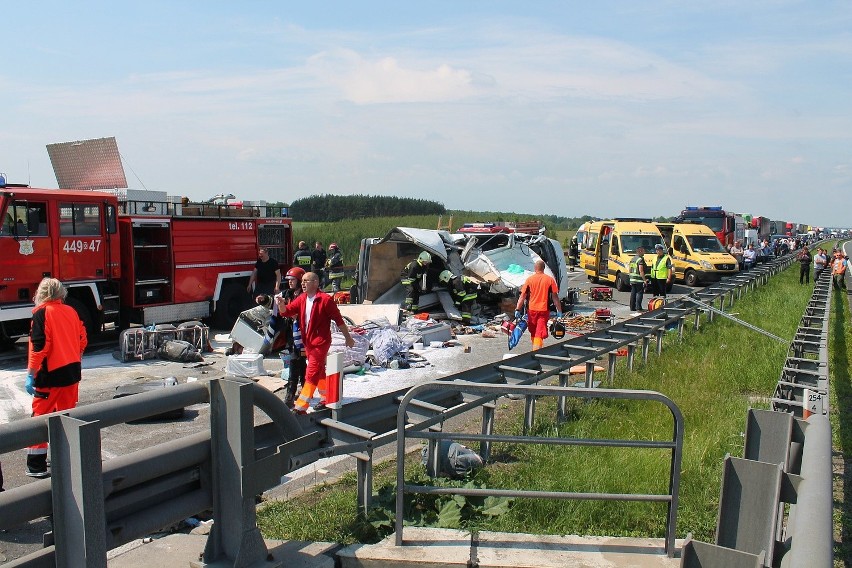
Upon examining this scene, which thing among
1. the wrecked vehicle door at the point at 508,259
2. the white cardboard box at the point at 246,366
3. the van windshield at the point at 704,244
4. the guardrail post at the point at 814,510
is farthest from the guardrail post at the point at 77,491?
the van windshield at the point at 704,244

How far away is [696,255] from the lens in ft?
84.2

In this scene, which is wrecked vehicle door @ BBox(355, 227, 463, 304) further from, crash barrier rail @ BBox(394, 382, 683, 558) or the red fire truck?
crash barrier rail @ BBox(394, 382, 683, 558)

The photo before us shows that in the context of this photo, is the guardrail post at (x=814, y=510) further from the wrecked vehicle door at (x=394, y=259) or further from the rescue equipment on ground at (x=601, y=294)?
the rescue equipment on ground at (x=601, y=294)

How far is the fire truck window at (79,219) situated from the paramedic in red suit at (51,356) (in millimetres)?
6035

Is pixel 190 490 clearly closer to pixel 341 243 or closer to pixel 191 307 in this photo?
pixel 191 307

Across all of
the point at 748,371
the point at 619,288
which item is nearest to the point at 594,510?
the point at 748,371

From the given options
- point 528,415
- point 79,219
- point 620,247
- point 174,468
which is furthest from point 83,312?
point 620,247

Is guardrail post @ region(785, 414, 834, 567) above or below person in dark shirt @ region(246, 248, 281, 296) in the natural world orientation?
above

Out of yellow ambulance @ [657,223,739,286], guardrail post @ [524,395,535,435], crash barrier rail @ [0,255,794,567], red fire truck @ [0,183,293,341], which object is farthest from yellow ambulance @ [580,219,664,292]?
crash barrier rail @ [0,255,794,567]

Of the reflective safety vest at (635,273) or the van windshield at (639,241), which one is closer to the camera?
the reflective safety vest at (635,273)

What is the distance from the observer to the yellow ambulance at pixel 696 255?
25250mm

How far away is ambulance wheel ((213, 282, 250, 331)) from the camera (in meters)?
14.5

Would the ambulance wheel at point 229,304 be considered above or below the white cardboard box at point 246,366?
above

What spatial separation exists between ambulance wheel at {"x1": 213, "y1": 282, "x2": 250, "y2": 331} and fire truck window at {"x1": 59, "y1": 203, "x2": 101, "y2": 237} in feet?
9.77
